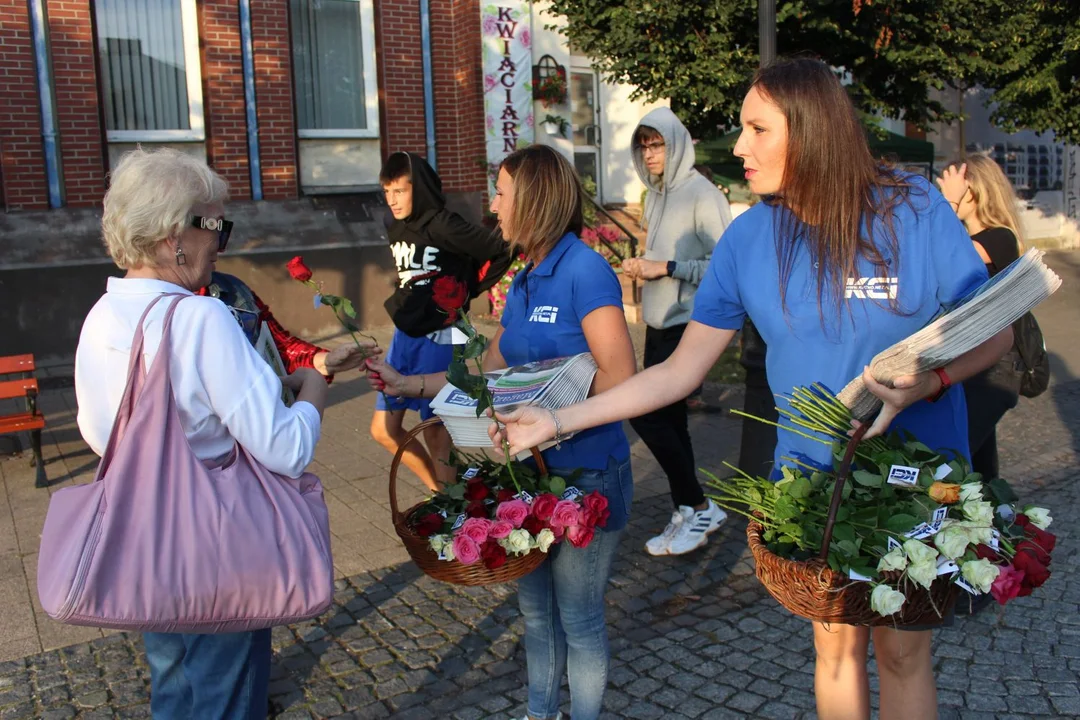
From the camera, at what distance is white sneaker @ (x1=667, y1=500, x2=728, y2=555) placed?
493 centimetres

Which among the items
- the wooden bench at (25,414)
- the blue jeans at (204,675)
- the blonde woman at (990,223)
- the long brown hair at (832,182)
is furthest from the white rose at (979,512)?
the wooden bench at (25,414)

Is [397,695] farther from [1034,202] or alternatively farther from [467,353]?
[1034,202]

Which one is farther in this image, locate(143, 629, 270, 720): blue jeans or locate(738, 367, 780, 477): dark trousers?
locate(738, 367, 780, 477): dark trousers

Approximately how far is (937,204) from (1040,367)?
230 centimetres

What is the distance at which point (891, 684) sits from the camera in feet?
7.92

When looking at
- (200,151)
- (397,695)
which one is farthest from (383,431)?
(200,151)

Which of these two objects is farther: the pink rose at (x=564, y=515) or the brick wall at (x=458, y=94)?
the brick wall at (x=458, y=94)

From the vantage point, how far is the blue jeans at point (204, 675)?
7.62ft

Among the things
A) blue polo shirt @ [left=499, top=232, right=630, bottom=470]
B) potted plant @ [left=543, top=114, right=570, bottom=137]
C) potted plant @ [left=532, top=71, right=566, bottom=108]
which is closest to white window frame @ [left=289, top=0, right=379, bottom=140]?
potted plant @ [left=532, top=71, right=566, bottom=108]

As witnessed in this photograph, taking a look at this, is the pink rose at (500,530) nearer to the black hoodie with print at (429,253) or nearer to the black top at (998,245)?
the black hoodie with print at (429,253)

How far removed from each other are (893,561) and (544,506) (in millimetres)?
981

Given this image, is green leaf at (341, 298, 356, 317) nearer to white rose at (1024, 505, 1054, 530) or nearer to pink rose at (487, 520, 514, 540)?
pink rose at (487, 520, 514, 540)

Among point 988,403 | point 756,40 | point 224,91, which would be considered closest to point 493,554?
point 988,403

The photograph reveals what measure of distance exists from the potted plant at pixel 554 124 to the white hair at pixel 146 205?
39.8ft
